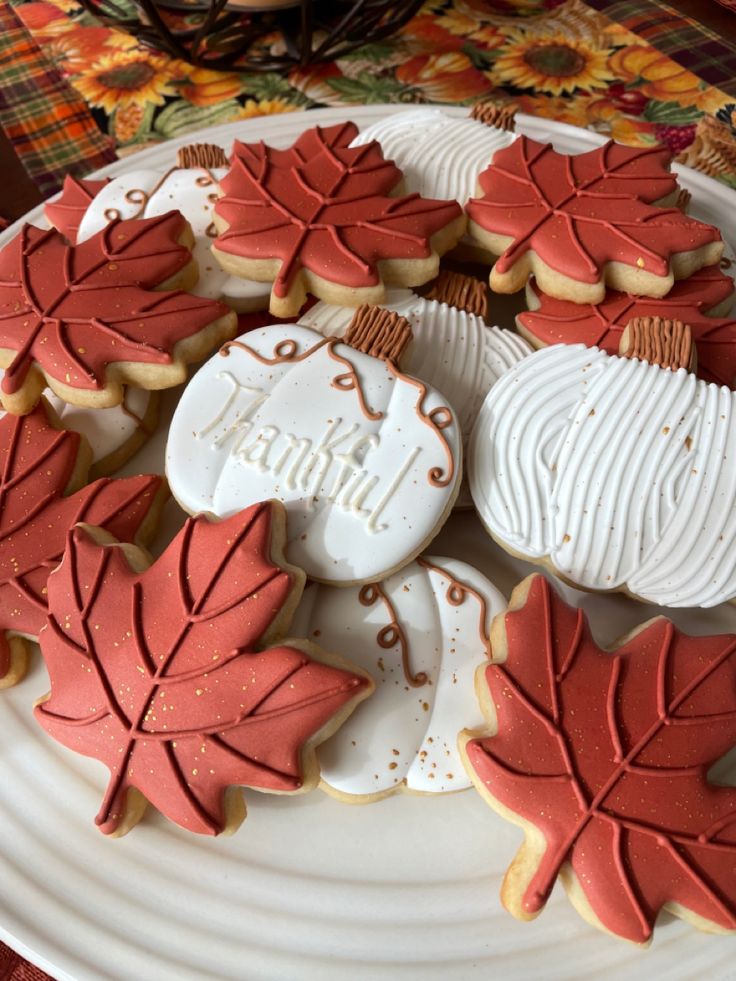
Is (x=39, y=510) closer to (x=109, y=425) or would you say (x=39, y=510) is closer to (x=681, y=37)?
(x=109, y=425)

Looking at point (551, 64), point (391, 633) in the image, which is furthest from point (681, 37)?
point (391, 633)

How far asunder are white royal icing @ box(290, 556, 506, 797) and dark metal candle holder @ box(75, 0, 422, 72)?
5.10 ft

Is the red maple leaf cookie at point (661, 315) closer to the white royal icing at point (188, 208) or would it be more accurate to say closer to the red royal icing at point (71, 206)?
the white royal icing at point (188, 208)

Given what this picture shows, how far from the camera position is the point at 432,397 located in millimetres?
1196

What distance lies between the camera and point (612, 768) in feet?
3.14

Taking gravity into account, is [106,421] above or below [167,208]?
below

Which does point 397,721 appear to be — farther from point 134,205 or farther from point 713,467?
point 134,205

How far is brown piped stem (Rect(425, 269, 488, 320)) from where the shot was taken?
4.66 ft

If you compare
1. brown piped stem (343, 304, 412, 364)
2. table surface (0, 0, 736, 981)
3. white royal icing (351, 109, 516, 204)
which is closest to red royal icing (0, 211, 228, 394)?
brown piped stem (343, 304, 412, 364)

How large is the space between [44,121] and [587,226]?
176 centimetres

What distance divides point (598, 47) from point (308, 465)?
2.01 metres

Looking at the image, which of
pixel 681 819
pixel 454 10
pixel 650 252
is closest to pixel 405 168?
pixel 650 252

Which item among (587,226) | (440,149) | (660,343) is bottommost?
(660,343)

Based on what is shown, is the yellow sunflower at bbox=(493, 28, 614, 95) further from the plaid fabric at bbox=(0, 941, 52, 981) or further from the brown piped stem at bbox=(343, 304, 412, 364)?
the plaid fabric at bbox=(0, 941, 52, 981)
